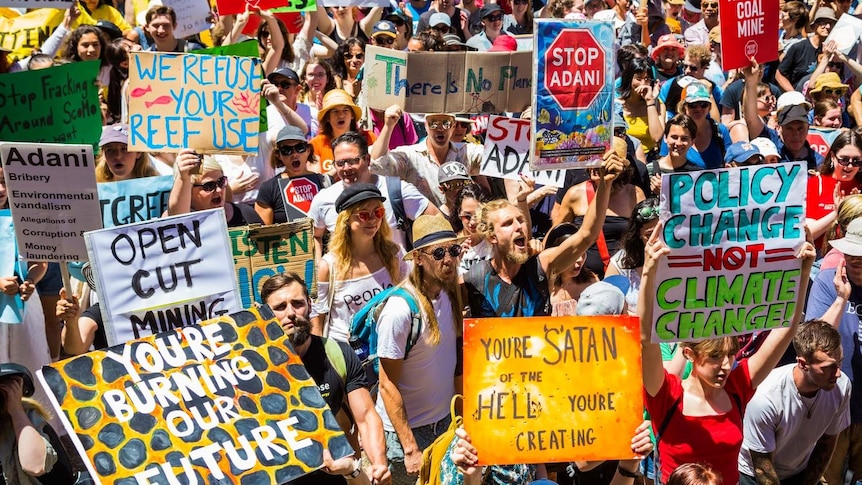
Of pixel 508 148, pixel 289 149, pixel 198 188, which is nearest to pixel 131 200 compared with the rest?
pixel 198 188

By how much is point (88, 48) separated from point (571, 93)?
15.1ft

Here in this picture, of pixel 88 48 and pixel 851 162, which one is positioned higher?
pixel 88 48

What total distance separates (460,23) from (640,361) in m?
10.5

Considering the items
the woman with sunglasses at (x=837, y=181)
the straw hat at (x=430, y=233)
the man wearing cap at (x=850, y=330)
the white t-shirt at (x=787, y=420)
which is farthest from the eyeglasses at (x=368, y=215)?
the woman with sunglasses at (x=837, y=181)

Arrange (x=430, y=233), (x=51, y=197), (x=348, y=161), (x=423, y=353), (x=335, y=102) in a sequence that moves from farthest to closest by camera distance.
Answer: (x=335, y=102), (x=348, y=161), (x=51, y=197), (x=430, y=233), (x=423, y=353)

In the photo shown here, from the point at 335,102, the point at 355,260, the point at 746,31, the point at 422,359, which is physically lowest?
the point at 422,359

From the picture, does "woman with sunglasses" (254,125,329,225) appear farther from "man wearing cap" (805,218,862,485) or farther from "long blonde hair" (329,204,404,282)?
"man wearing cap" (805,218,862,485)

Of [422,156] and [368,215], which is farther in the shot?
[422,156]

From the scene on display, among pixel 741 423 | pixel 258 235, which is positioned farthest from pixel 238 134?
pixel 741 423

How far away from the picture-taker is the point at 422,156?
8.55 meters

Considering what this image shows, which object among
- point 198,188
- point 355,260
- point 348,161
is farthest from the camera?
point 348,161

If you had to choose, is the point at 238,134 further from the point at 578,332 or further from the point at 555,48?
the point at 578,332

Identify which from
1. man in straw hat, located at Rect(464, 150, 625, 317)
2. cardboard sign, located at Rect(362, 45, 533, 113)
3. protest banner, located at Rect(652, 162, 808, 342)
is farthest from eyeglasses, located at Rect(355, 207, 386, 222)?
cardboard sign, located at Rect(362, 45, 533, 113)

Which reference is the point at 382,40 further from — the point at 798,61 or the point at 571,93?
the point at 571,93
